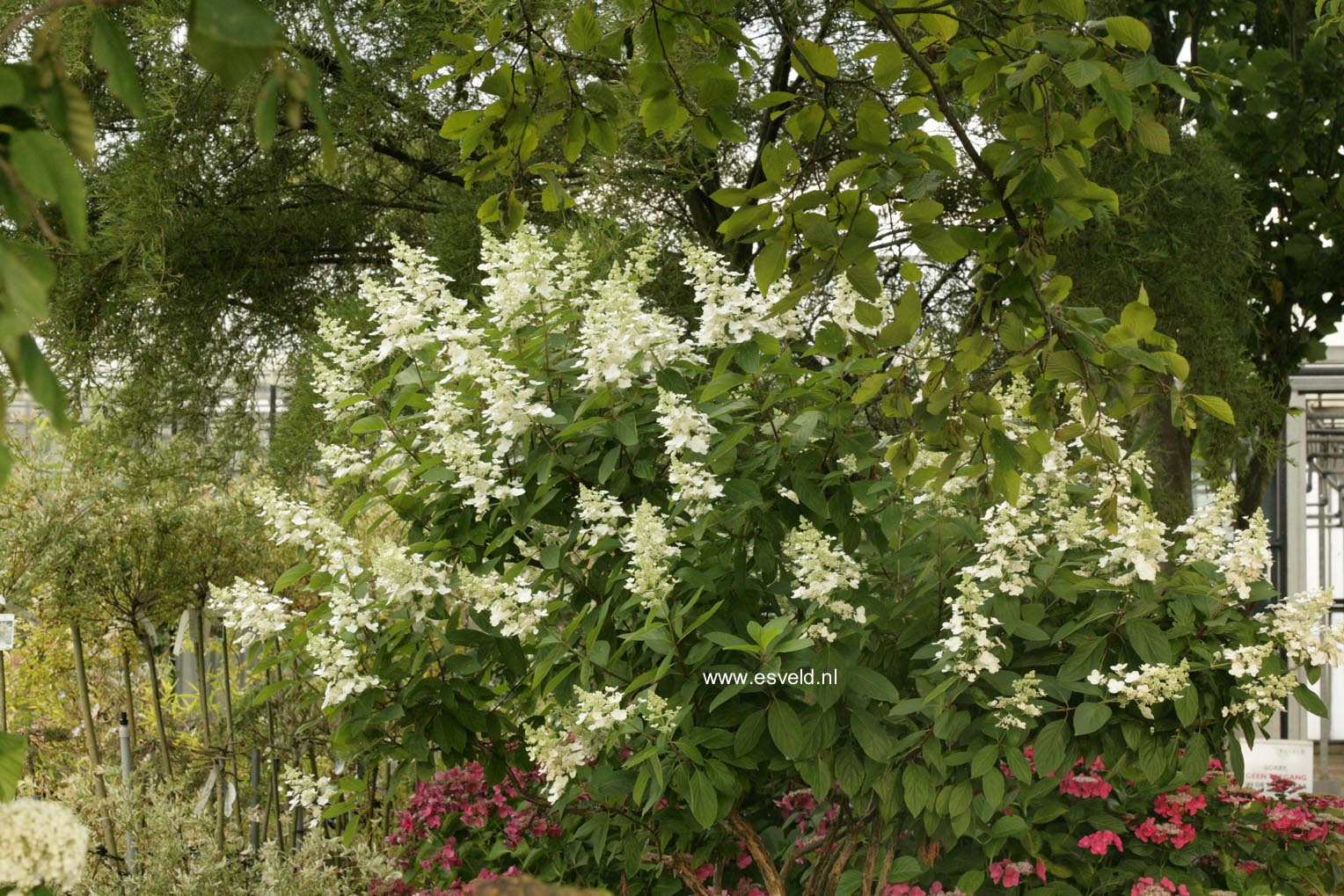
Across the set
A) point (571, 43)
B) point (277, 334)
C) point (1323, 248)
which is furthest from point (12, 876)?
point (1323, 248)

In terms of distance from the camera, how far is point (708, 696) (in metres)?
1.94

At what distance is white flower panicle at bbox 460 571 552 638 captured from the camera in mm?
1849

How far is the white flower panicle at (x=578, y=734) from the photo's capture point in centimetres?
169

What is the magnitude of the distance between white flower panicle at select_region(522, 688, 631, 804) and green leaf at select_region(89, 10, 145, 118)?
47.3 inches

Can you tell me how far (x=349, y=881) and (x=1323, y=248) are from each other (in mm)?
3086

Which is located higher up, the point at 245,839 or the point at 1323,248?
the point at 1323,248

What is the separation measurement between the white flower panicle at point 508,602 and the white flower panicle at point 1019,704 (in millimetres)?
730

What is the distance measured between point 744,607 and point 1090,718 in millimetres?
571

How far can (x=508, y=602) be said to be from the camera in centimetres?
187

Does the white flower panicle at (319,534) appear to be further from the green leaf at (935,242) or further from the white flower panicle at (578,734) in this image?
the green leaf at (935,242)

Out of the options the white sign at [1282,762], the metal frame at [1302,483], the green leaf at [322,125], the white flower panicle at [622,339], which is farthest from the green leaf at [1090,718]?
the metal frame at [1302,483]

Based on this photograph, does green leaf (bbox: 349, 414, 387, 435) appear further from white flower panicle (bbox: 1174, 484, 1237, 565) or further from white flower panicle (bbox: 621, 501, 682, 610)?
white flower panicle (bbox: 1174, 484, 1237, 565)

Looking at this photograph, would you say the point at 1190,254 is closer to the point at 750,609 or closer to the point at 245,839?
the point at 750,609
